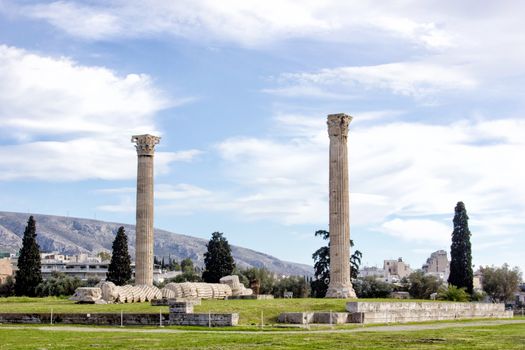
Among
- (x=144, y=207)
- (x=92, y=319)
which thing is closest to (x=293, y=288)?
(x=144, y=207)

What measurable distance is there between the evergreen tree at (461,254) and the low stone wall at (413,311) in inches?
900

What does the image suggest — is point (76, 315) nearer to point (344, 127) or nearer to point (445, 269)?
point (344, 127)

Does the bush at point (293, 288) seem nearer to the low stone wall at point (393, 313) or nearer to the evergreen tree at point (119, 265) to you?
the evergreen tree at point (119, 265)

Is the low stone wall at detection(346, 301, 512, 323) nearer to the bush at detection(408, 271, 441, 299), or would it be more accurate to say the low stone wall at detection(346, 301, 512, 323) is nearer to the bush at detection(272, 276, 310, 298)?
the bush at detection(408, 271, 441, 299)

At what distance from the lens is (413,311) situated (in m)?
35.4

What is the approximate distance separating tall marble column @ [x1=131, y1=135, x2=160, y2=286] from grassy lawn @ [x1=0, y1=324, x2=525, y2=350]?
2710cm

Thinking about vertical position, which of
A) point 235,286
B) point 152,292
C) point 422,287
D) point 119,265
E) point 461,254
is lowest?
point 422,287

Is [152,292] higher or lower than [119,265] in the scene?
lower

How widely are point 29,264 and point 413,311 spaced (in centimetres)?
4658

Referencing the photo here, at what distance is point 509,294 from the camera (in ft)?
298

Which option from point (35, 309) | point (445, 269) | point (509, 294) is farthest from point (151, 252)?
point (445, 269)

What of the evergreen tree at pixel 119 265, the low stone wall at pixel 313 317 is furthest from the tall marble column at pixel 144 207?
the evergreen tree at pixel 119 265

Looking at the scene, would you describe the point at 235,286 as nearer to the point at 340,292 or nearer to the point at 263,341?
the point at 340,292

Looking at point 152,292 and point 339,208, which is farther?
point 152,292
